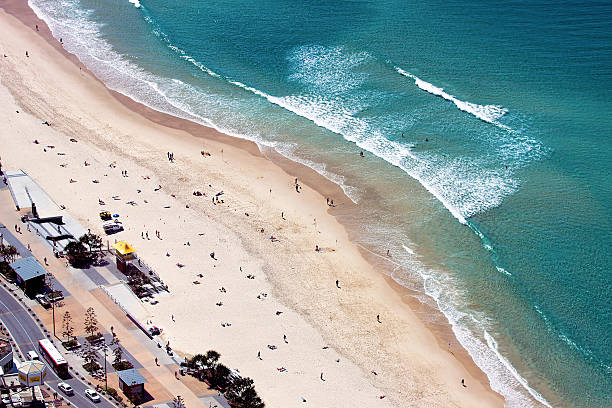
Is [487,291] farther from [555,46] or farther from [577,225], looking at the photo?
[555,46]

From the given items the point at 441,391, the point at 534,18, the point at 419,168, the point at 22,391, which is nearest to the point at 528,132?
the point at 419,168

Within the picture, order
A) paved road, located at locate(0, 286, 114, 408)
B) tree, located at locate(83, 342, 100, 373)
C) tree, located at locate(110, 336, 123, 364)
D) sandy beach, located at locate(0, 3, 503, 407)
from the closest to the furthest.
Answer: paved road, located at locate(0, 286, 114, 408)
tree, located at locate(83, 342, 100, 373)
tree, located at locate(110, 336, 123, 364)
sandy beach, located at locate(0, 3, 503, 407)

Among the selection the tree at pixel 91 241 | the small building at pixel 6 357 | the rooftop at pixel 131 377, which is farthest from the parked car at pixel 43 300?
the rooftop at pixel 131 377

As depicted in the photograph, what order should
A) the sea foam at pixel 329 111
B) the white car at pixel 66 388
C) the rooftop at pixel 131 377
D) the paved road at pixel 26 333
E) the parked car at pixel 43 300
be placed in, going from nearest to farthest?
the paved road at pixel 26 333, the white car at pixel 66 388, the rooftop at pixel 131 377, the parked car at pixel 43 300, the sea foam at pixel 329 111

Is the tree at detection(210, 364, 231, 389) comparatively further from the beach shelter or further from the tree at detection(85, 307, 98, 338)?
the beach shelter

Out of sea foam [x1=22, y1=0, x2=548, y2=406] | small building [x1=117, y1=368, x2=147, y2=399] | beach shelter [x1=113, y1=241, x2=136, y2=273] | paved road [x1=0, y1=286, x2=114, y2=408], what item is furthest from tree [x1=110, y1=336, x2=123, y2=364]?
sea foam [x1=22, y1=0, x2=548, y2=406]

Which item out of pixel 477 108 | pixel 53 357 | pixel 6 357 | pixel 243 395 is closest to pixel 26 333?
pixel 6 357

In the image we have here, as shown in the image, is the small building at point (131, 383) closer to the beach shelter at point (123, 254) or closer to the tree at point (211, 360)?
the tree at point (211, 360)

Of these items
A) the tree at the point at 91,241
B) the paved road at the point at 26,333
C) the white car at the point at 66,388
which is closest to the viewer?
the paved road at the point at 26,333
